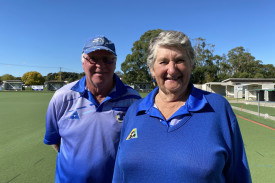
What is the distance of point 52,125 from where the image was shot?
2473 mm

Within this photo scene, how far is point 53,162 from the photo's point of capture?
464 cm

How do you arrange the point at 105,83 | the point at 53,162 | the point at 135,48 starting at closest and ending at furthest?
the point at 105,83, the point at 53,162, the point at 135,48

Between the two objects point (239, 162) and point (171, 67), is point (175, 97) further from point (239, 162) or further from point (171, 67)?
point (239, 162)

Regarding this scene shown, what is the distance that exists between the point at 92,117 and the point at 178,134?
42.5 inches

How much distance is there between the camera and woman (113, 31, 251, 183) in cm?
133

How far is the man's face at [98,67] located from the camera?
2.22 metres

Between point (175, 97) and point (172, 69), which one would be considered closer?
point (172, 69)

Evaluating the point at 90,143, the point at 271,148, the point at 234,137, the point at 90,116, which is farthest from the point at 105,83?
the point at 271,148

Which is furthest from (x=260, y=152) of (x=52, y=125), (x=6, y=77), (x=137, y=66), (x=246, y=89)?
(x=6, y=77)

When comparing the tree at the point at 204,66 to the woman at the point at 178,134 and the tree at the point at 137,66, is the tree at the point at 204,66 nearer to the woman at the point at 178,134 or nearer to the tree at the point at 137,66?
the tree at the point at 137,66

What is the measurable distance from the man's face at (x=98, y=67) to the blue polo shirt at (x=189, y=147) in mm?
862

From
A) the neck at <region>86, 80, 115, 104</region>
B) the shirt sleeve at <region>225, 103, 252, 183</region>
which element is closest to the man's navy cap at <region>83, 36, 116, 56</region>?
the neck at <region>86, 80, 115, 104</region>

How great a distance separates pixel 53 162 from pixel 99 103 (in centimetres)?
321

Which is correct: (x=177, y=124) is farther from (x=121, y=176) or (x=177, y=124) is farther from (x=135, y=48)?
(x=135, y=48)
